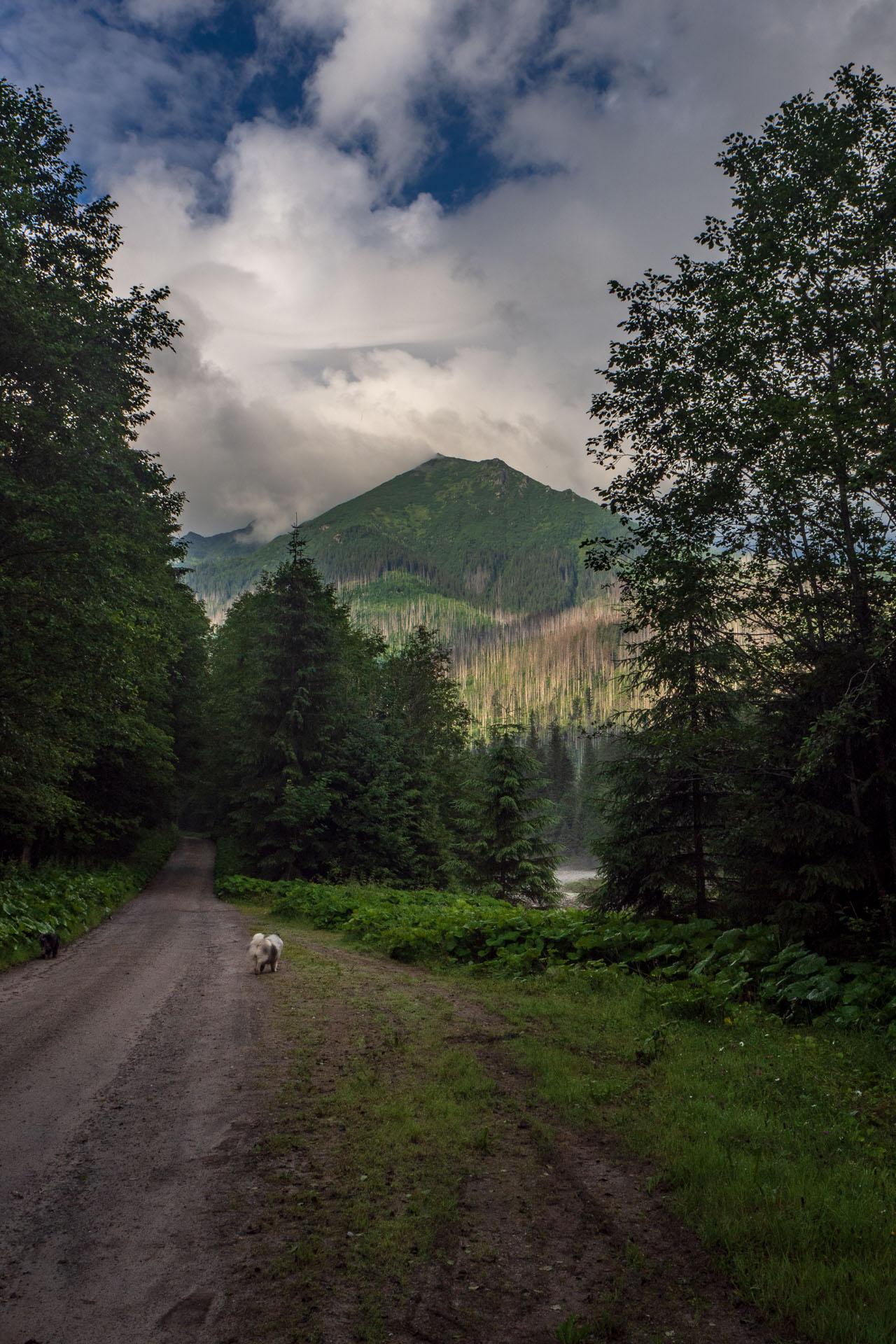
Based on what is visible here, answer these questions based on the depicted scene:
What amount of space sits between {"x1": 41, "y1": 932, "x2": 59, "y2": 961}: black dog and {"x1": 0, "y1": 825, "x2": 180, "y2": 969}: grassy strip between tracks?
5.4 inches

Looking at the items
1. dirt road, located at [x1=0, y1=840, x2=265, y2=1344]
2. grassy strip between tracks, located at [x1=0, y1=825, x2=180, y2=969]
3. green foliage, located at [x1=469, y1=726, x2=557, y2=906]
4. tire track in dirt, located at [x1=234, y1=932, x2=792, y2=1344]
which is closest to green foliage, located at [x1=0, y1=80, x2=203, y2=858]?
grassy strip between tracks, located at [x1=0, y1=825, x2=180, y2=969]

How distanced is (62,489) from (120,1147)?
13212 mm

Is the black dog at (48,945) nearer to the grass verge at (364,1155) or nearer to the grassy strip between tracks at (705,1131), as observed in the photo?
the grass verge at (364,1155)

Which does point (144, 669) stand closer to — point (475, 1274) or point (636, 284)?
point (636, 284)

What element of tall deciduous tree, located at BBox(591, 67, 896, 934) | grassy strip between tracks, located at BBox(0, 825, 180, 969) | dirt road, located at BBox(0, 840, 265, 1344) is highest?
tall deciduous tree, located at BBox(591, 67, 896, 934)

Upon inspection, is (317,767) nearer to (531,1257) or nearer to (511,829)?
(511,829)

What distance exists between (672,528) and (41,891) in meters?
18.0

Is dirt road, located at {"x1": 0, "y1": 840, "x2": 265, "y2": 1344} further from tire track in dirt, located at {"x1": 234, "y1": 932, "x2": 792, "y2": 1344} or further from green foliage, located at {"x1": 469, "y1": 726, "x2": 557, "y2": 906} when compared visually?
green foliage, located at {"x1": 469, "y1": 726, "x2": 557, "y2": 906}

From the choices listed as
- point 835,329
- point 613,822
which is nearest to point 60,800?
point 613,822

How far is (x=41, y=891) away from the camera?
17.7 meters

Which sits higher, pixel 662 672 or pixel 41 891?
pixel 662 672

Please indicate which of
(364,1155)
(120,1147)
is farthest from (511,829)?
(120,1147)

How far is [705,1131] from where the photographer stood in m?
5.34

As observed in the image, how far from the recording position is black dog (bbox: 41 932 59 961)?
13.5 m
